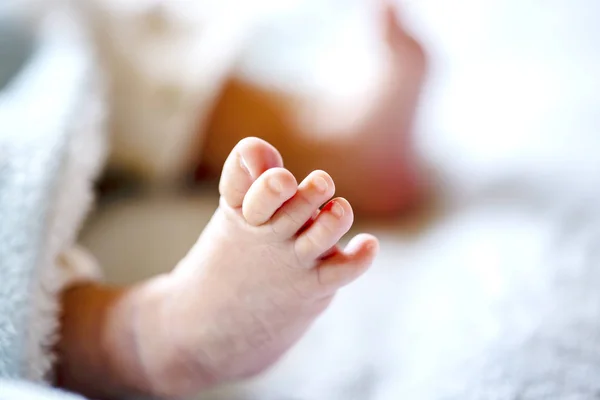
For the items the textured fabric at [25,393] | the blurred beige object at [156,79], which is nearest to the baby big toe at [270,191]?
the textured fabric at [25,393]

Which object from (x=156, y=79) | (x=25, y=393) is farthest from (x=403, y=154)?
(x=25, y=393)

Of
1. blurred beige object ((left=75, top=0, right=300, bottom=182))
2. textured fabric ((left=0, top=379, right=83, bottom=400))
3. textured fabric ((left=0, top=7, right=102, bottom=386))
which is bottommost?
textured fabric ((left=0, top=379, right=83, bottom=400))

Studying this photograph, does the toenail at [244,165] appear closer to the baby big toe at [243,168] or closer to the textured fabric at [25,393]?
the baby big toe at [243,168]

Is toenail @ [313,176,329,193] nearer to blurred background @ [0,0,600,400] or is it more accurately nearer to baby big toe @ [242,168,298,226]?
baby big toe @ [242,168,298,226]

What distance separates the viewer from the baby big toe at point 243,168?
330mm

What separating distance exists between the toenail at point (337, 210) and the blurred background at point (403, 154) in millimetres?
121

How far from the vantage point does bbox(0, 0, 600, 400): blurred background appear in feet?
1.40

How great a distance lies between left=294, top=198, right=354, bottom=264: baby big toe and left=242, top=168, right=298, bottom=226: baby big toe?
0.02m

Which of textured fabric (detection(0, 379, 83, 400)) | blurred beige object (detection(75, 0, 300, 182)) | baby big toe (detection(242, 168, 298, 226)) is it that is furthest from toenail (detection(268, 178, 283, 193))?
blurred beige object (detection(75, 0, 300, 182))

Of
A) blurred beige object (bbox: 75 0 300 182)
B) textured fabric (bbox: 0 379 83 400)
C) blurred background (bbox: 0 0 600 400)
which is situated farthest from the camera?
blurred beige object (bbox: 75 0 300 182)

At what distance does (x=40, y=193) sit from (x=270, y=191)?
0.55 feet

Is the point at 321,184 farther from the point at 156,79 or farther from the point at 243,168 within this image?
the point at 156,79

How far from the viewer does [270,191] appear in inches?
12.3

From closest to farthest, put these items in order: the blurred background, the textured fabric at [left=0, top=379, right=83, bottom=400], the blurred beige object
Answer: the textured fabric at [left=0, top=379, right=83, bottom=400] < the blurred background < the blurred beige object
